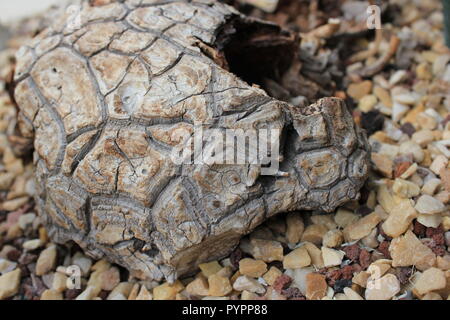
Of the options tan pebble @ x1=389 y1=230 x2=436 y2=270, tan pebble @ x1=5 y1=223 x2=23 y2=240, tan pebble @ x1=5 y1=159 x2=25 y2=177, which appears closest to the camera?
tan pebble @ x1=389 y1=230 x2=436 y2=270

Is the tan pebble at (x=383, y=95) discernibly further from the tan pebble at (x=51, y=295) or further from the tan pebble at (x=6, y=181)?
the tan pebble at (x=6, y=181)

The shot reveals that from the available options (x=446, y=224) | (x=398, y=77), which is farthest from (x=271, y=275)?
(x=398, y=77)

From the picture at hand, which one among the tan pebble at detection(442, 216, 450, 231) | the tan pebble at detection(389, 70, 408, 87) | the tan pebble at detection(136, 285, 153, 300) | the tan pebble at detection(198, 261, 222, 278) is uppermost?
the tan pebble at detection(389, 70, 408, 87)

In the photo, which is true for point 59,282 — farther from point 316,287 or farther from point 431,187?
point 431,187

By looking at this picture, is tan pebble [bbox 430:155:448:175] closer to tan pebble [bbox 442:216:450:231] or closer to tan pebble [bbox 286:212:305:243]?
tan pebble [bbox 442:216:450:231]

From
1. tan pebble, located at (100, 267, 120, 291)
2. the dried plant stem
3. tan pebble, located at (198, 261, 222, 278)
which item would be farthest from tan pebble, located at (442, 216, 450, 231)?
tan pebble, located at (100, 267, 120, 291)

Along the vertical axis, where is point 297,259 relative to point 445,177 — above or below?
below

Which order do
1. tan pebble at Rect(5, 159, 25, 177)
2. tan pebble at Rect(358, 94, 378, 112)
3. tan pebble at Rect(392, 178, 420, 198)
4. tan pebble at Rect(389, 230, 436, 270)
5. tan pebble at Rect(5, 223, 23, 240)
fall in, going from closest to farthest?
tan pebble at Rect(389, 230, 436, 270)
tan pebble at Rect(392, 178, 420, 198)
tan pebble at Rect(5, 223, 23, 240)
tan pebble at Rect(358, 94, 378, 112)
tan pebble at Rect(5, 159, 25, 177)
